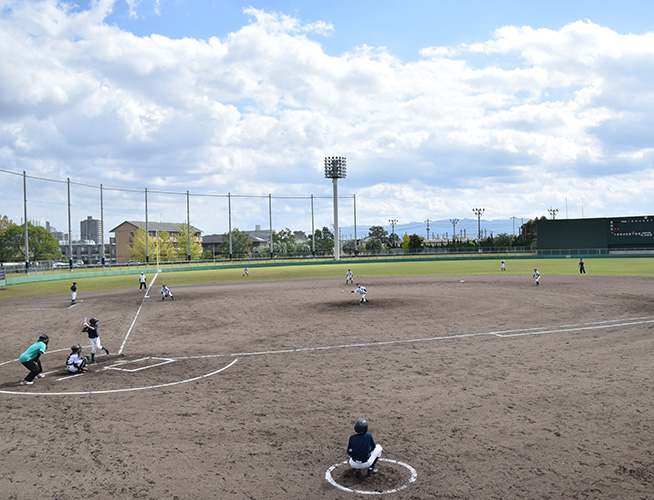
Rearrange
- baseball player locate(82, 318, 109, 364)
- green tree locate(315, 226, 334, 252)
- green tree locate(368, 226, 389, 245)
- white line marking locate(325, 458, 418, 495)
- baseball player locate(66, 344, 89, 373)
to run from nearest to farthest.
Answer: white line marking locate(325, 458, 418, 495), baseball player locate(66, 344, 89, 373), baseball player locate(82, 318, 109, 364), green tree locate(315, 226, 334, 252), green tree locate(368, 226, 389, 245)

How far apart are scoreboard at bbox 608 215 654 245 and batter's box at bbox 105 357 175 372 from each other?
297ft

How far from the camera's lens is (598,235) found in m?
87.7

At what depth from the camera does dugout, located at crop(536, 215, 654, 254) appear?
279ft

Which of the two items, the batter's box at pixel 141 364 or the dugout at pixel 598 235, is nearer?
the batter's box at pixel 141 364

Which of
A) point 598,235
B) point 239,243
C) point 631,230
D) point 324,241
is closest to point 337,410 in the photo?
point 598,235

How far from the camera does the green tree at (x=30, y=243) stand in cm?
11025

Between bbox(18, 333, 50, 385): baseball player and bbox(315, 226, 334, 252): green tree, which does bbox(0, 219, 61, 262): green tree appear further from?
bbox(18, 333, 50, 385): baseball player

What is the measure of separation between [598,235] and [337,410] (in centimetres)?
9104

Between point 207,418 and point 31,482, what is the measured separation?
11.8 feet

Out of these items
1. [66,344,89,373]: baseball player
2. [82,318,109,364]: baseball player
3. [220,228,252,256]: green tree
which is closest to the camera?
[66,344,89,373]: baseball player

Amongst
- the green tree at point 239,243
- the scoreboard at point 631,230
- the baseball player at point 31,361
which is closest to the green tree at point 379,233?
the green tree at point 239,243

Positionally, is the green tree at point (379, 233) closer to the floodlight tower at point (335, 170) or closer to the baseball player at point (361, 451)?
the floodlight tower at point (335, 170)

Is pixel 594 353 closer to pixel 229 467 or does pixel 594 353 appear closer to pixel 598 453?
pixel 598 453

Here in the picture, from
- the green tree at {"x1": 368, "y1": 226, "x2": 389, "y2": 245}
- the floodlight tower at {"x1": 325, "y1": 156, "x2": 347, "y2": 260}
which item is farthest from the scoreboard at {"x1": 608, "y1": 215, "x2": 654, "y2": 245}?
the green tree at {"x1": 368, "y1": 226, "x2": 389, "y2": 245}
